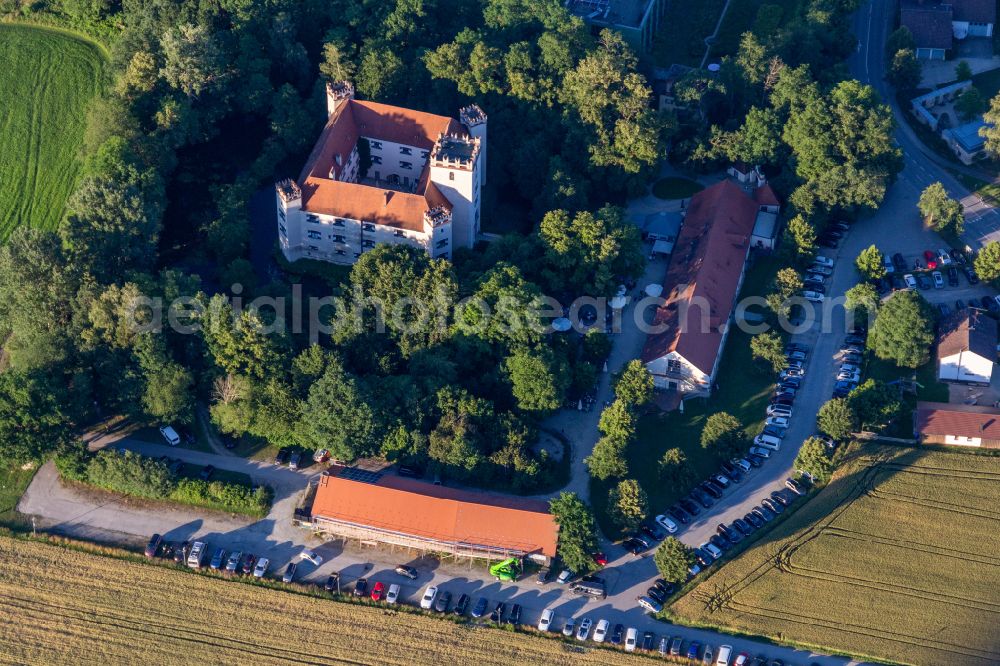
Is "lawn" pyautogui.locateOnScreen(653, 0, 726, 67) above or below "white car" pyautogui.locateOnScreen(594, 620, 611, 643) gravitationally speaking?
above

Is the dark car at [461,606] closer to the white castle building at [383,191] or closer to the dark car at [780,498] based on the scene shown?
the dark car at [780,498]

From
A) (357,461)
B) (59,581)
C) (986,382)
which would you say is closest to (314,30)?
(357,461)

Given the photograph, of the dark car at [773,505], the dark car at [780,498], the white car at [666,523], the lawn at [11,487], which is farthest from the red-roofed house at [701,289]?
the lawn at [11,487]

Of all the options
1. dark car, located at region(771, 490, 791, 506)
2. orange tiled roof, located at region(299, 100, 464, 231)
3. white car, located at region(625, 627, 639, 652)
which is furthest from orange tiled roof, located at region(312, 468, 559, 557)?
orange tiled roof, located at region(299, 100, 464, 231)

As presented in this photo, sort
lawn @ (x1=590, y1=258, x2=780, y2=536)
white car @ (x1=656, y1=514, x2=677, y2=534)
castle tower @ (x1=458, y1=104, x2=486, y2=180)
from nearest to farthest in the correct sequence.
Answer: white car @ (x1=656, y1=514, x2=677, y2=534), lawn @ (x1=590, y1=258, x2=780, y2=536), castle tower @ (x1=458, y1=104, x2=486, y2=180)

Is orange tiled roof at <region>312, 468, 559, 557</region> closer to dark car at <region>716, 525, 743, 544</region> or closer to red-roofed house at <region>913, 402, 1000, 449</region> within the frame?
dark car at <region>716, 525, 743, 544</region>
